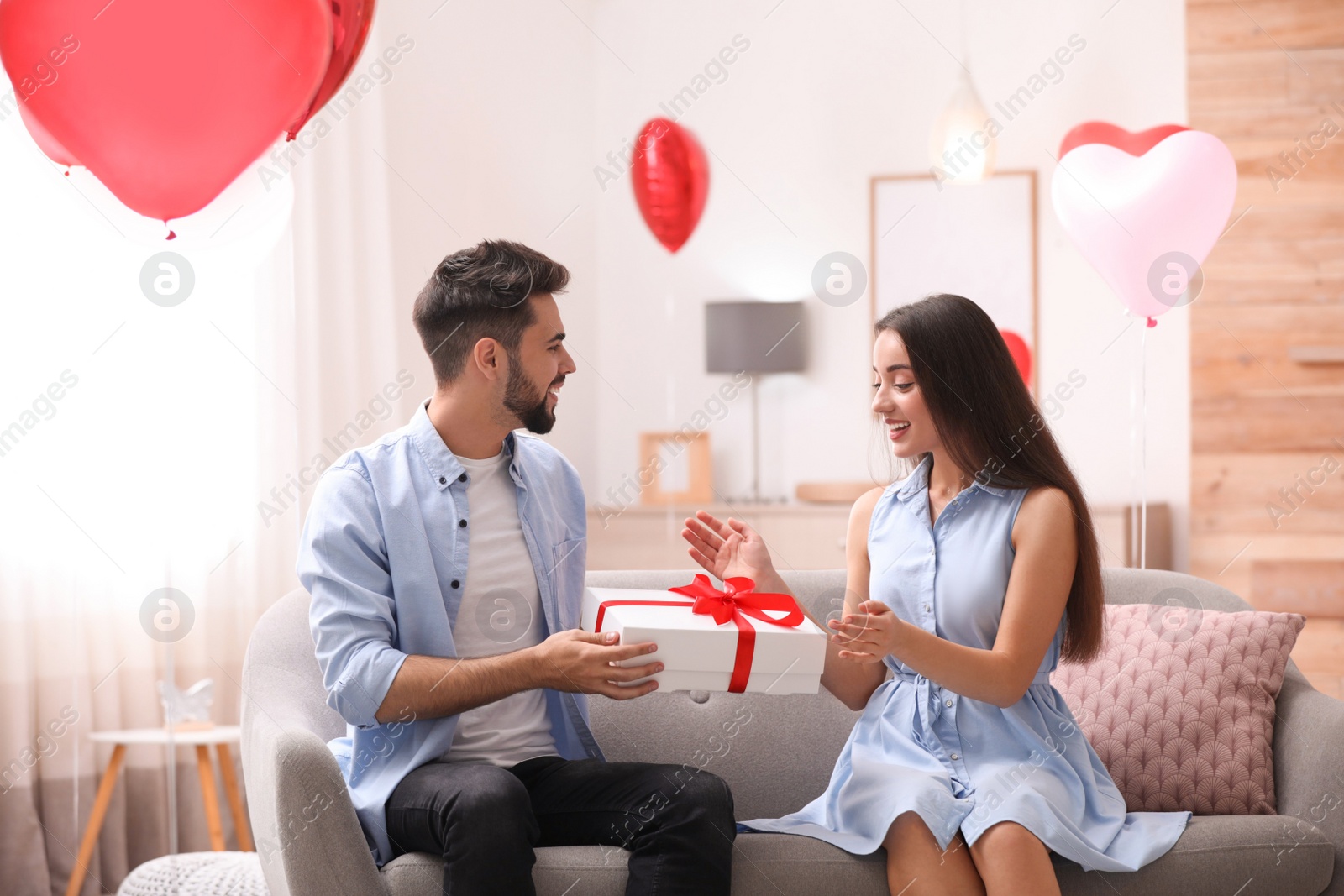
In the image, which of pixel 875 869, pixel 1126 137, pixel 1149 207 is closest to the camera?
pixel 875 869

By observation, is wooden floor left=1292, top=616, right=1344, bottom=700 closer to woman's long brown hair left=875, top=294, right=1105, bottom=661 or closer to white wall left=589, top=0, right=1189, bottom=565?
white wall left=589, top=0, right=1189, bottom=565

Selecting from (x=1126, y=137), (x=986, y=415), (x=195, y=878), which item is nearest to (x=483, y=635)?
(x=986, y=415)

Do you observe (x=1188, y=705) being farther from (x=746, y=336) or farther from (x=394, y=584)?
(x=746, y=336)

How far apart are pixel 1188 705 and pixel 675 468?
277 centimetres

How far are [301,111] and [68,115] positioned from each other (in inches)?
15.5

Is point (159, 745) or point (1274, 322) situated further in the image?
point (1274, 322)

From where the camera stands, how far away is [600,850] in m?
1.63

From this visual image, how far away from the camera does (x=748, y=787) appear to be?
202 cm

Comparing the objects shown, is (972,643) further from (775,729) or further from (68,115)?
(68,115)

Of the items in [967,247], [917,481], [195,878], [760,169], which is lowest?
[195,878]

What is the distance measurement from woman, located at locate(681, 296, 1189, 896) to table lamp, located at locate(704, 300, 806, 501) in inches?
101

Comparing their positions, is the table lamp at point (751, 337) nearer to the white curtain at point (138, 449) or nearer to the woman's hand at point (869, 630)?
the white curtain at point (138, 449)

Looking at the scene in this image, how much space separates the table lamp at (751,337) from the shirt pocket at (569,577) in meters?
2.50

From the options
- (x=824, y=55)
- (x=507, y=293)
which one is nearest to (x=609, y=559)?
(x=824, y=55)
